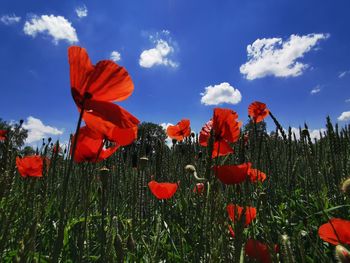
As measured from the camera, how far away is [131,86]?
3.65 ft

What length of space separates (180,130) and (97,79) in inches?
101

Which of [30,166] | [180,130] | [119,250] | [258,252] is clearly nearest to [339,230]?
[258,252]

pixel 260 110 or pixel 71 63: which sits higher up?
pixel 260 110

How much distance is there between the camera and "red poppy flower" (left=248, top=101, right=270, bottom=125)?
333cm

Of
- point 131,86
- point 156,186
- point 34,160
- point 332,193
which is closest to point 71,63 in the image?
point 131,86

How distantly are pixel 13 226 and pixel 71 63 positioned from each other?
2.11 meters

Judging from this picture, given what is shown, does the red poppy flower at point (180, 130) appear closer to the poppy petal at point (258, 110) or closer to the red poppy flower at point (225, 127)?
the poppy petal at point (258, 110)

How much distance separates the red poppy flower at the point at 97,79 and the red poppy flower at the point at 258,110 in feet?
7.77

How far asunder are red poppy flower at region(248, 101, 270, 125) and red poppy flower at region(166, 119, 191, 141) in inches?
25.3

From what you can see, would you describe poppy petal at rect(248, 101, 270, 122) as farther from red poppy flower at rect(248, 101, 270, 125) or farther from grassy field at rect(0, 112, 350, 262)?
grassy field at rect(0, 112, 350, 262)

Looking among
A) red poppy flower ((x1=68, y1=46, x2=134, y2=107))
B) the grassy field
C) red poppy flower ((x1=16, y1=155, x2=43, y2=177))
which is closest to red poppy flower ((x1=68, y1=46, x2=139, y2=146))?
red poppy flower ((x1=68, y1=46, x2=134, y2=107))

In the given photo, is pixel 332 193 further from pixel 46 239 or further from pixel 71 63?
pixel 71 63

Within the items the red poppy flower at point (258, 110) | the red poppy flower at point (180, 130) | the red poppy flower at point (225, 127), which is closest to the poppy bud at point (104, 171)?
the red poppy flower at point (225, 127)

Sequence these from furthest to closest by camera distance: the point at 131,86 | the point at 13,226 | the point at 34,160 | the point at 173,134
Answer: the point at 173,134 < the point at 13,226 < the point at 34,160 < the point at 131,86
